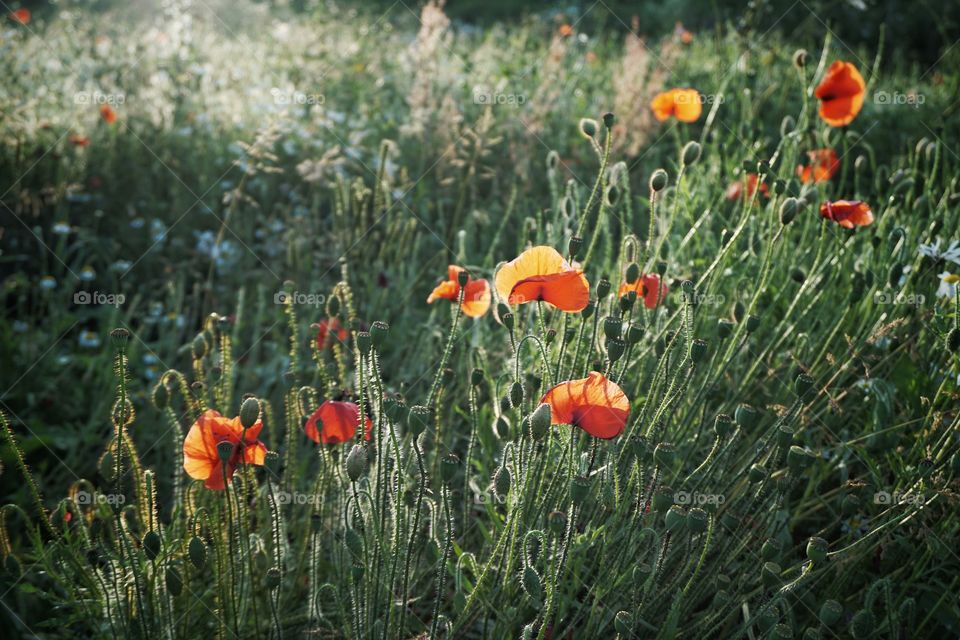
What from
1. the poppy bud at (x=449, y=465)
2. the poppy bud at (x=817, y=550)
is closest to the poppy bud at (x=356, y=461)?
the poppy bud at (x=449, y=465)

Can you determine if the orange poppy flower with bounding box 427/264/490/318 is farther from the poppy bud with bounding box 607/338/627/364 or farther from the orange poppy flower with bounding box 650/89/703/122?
the orange poppy flower with bounding box 650/89/703/122

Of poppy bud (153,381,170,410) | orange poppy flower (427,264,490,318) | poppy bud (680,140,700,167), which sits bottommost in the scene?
poppy bud (153,381,170,410)

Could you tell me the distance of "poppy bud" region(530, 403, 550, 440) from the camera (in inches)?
53.0

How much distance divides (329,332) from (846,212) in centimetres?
131

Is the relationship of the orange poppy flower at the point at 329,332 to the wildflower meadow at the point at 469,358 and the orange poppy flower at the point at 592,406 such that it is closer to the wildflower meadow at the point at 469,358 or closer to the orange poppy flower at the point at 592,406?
the wildflower meadow at the point at 469,358

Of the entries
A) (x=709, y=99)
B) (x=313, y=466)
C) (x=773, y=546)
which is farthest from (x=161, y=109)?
(x=773, y=546)

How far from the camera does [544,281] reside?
1.48m

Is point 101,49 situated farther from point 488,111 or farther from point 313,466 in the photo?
point 313,466

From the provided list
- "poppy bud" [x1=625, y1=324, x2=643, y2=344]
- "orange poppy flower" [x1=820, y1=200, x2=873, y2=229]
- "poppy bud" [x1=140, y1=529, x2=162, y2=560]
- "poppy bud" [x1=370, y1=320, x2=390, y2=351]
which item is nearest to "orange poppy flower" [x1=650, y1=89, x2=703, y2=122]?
"orange poppy flower" [x1=820, y1=200, x2=873, y2=229]

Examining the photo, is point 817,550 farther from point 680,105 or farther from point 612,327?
point 680,105

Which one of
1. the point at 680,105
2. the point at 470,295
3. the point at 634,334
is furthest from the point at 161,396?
the point at 680,105

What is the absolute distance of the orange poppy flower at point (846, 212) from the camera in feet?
6.82

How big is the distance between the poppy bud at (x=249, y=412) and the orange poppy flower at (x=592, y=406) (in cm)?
49

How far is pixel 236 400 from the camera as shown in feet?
9.37
